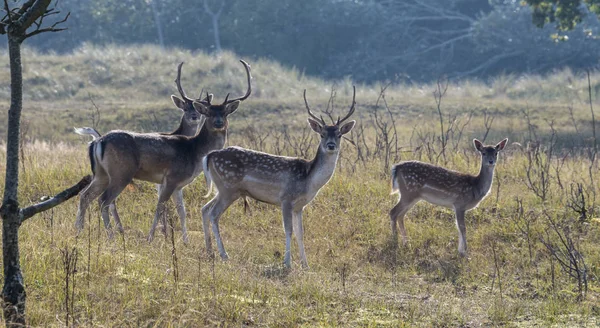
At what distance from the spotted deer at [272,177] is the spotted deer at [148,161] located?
64 centimetres

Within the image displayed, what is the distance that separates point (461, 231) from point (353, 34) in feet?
126

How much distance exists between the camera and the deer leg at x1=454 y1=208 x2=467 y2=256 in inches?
389

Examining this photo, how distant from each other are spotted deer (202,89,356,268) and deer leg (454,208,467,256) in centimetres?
171

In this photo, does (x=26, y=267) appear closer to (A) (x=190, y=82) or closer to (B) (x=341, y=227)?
(B) (x=341, y=227)

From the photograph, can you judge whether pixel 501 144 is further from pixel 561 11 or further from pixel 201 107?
pixel 561 11

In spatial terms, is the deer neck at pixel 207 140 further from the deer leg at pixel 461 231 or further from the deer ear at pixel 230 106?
the deer leg at pixel 461 231

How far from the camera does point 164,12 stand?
47.2 m

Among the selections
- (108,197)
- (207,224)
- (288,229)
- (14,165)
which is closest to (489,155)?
(288,229)

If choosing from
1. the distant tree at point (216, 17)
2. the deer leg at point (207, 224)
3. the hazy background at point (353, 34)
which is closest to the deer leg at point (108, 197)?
the deer leg at point (207, 224)

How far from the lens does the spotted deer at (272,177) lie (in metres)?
9.47

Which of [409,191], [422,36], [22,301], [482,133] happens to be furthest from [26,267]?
[422,36]

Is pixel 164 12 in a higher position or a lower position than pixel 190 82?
higher

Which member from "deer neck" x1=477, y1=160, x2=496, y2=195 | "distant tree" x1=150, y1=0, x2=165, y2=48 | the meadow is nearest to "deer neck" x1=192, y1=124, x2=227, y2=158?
the meadow

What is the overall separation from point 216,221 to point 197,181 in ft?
7.92
